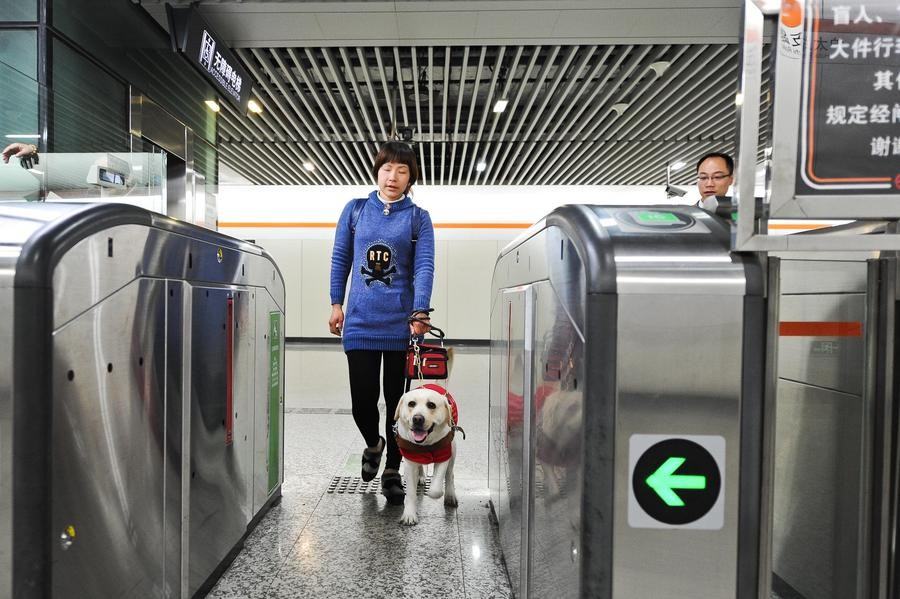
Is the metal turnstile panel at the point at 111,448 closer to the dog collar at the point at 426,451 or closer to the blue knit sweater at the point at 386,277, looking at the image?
the dog collar at the point at 426,451

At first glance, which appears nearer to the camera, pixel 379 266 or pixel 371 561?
pixel 371 561

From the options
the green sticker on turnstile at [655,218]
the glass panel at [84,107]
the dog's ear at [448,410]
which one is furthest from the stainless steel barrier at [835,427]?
the glass panel at [84,107]

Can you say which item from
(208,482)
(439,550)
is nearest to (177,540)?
(208,482)

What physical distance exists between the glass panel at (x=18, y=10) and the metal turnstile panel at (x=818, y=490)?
467 cm

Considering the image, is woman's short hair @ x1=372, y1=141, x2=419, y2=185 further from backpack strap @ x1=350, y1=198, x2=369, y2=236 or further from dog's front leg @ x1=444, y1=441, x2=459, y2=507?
dog's front leg @ x1=444, y1=441, x2=459, y2=507

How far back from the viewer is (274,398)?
8.51 feet

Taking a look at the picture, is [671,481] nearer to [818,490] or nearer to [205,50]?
[818,490]

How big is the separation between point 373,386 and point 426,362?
32cm

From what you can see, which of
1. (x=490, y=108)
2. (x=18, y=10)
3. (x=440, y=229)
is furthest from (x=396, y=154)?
(x=440, y=229)

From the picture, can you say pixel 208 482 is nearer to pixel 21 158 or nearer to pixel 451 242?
pixel 21 158

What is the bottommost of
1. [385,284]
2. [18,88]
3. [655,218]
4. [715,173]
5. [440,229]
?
[385,284]

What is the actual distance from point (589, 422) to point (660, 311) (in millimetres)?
235

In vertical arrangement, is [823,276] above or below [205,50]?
below

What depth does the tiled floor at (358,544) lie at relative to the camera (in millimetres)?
1800
